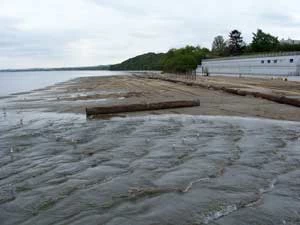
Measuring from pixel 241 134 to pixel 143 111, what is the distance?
908cm

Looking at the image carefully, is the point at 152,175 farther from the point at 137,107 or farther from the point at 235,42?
the point at 235,42

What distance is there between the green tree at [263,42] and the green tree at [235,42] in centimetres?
2700

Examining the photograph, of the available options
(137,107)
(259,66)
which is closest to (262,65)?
(259,66)

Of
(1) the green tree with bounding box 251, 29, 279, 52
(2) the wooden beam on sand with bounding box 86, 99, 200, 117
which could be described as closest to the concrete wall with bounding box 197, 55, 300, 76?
(1) the green tree with bounding box 251, 29, 279, 52

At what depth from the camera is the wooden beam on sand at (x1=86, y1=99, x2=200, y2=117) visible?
2198 cm

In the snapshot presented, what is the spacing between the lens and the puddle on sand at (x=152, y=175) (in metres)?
7.11

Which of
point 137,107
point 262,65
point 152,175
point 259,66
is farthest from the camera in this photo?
point 259,66

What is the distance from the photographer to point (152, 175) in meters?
9.56

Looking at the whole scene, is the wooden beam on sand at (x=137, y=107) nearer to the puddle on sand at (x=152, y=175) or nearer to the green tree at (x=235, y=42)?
the puddle on sand at (x=152, y=175)

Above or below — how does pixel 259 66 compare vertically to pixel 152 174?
above

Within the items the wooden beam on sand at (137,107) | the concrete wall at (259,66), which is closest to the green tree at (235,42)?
the concrete wall at (259,66)

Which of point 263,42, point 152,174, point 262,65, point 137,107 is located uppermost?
point 263,42

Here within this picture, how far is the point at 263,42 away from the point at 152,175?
13702 cm

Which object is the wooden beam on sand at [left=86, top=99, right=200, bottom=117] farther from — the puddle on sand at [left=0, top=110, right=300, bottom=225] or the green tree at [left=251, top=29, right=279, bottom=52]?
the green tree at [left=251, top=29, right=279, bottom=52]
